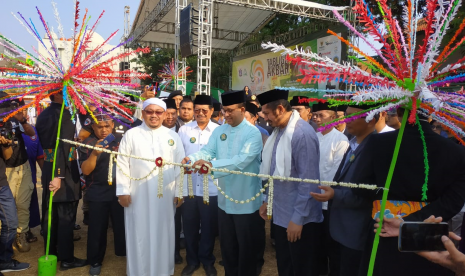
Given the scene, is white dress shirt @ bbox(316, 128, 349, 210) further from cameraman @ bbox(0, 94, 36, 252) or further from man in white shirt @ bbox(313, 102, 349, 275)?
cameraman @ bbox(0, 94, 36, 252)

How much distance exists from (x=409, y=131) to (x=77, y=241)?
16.3 feet

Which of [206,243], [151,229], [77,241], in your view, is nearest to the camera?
[151,229]

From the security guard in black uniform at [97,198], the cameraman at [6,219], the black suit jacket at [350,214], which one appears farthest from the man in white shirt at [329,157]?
the cameraman at [6,219]

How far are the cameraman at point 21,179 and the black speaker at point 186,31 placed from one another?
7851 millimetres

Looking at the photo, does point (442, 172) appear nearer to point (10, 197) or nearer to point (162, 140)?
point (162, 140)

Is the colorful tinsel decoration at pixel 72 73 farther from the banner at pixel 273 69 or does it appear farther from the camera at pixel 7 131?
the banner at pixel 273 69

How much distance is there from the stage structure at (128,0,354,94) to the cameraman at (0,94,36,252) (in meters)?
7.48

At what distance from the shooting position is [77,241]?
5027 mm

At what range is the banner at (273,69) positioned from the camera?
10.9 m

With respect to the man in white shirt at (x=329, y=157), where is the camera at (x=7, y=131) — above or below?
above

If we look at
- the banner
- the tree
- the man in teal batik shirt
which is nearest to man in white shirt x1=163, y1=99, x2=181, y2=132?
the man in teal batik shirt

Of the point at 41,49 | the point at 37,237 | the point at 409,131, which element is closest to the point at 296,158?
the point at 409,131

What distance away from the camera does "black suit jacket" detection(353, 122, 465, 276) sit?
1.93 m

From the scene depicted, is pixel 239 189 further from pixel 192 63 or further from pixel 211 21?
pixel 192 63
